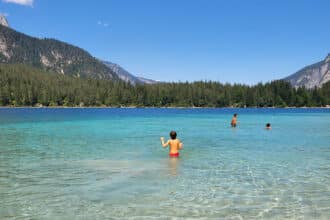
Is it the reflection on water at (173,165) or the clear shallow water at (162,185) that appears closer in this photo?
the clear shallow water at (162,185)

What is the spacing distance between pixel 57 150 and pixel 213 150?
501 inches

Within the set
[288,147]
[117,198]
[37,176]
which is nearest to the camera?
[117,198]

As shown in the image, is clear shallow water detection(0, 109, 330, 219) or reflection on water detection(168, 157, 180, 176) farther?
reflection on water detection(168, 157, 180, 176)

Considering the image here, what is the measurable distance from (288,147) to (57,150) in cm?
1998

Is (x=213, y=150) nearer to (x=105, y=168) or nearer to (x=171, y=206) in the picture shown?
(x=105, y=168)

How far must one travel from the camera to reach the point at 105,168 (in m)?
23.8

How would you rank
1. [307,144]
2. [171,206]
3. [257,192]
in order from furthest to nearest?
[307,144]
[257,192]
[171,206]

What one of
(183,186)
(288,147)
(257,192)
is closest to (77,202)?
(183,186)

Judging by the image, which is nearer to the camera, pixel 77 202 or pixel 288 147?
pixel 77 202

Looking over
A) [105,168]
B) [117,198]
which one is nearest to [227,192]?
[117,198]

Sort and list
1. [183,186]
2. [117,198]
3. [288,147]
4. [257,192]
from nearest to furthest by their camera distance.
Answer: [117,198], [257,192], [183,186], [288,147]

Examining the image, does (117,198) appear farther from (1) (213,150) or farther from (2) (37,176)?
(1) (213,150)

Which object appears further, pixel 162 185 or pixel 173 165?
pixel 173 165

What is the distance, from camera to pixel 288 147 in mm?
36344
